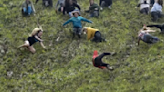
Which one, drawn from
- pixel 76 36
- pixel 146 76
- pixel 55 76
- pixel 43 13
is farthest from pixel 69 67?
pixel 43 13

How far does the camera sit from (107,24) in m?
13.5

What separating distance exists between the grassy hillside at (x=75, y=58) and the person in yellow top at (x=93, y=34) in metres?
0.38

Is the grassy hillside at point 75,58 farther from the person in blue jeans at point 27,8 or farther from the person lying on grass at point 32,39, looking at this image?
the person in blue jeans at point 27,8

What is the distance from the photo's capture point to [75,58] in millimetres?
10391

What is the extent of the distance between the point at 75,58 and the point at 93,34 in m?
2.16

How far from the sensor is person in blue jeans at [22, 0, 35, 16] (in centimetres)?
1428

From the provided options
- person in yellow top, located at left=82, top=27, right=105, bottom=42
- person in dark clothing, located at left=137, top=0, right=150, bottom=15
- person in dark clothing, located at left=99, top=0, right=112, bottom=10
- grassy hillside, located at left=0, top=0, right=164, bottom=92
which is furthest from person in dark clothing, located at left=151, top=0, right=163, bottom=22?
person in yellow top, located at left=82, top=27, right=105, bottom=42

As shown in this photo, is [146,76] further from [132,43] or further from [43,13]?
[43,13]

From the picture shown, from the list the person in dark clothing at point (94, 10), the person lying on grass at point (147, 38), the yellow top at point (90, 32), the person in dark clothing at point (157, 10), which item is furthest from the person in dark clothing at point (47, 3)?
the person lying on grass at point (147, 38)

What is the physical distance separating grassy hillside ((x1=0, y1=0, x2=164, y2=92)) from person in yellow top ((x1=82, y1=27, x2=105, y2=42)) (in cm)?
38

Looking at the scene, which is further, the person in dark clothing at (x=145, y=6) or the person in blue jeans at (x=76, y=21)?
the person in dark clothing at (x=145, y=6)

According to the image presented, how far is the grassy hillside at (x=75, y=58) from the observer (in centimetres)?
844

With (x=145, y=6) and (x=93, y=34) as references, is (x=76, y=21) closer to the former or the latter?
(x=93, y=34)

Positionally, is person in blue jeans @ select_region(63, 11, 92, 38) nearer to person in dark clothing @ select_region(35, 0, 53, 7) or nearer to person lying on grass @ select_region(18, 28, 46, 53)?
person lying on grass @ select_region(18, 28, 46, 53)
